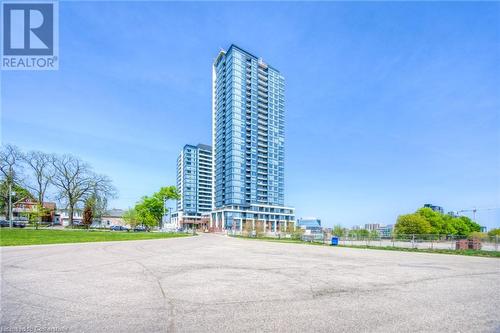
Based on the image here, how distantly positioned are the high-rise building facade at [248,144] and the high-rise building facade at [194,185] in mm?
34177

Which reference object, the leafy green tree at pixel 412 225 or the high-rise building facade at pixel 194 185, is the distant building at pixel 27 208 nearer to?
the high-rise building facade at pixel 194 185

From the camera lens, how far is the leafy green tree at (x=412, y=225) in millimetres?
68575

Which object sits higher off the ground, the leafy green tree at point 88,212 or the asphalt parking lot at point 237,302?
the asphalt parking lot at point 237,302

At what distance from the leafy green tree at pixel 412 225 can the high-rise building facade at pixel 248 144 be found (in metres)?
62.5

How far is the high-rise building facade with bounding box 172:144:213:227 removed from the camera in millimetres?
168875

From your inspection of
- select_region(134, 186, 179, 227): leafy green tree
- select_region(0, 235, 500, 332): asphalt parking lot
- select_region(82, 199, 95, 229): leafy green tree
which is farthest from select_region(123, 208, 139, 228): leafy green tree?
select_region(0, 235, 500, 332): asphalt parking lot

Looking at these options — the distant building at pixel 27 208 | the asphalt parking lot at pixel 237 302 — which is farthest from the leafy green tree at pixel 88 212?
the asphalt parking lot at pixel 237 302

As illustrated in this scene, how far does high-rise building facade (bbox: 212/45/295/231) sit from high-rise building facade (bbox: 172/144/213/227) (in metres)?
34.2

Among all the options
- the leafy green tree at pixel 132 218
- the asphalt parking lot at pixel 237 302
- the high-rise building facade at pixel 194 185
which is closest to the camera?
the asphalt parking lot at pixel 237 302

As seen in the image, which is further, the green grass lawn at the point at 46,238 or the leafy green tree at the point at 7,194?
the leafy green tree at the point at 7,194

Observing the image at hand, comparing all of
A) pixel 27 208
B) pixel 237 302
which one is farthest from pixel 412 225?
pixel 27 208

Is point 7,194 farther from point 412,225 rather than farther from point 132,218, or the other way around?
point 412,225

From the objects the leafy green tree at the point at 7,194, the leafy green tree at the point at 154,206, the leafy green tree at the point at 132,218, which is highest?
the leafy green tree at the point at 7,194

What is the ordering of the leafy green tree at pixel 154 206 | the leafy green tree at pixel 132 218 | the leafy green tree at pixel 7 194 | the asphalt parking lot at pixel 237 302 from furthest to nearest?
1. the leafy green tree at pixel 132 218
2. the leafy green tree at pixel 154 206
3. the leafy green tree at pixel 7 194
4. the asphalt parking lot at pixel 237 302
